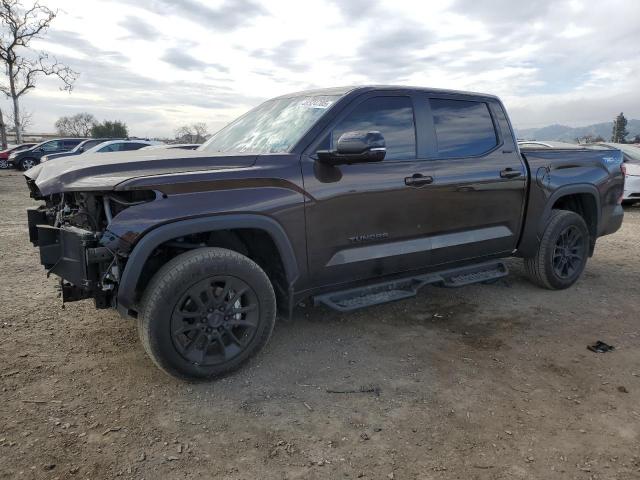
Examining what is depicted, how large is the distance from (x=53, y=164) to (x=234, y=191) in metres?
1.43

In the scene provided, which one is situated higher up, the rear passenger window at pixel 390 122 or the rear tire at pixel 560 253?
the rear passenger window at pixel 390 122

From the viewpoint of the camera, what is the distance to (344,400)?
306cm

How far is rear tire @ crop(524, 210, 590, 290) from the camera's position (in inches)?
195

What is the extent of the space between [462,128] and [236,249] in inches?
87.2

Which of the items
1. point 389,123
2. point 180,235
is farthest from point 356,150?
point 180,235

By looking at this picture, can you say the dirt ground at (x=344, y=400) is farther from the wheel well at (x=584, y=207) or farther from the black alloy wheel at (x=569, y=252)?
the wheel well at (x=584, y=207)

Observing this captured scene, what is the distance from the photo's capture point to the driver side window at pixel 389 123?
3.70m

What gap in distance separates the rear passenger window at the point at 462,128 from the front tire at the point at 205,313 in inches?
76.1

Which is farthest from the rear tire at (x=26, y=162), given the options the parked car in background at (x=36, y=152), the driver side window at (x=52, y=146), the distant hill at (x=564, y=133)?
the distant hill at (x=564, y=133)

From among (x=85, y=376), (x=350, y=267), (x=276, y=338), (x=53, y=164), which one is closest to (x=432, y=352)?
(x=350, y=267)

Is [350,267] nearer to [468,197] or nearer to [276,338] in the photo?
[276,338]

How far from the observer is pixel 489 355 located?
3.70 m

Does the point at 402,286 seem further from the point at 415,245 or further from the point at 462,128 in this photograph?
the point at 462,128

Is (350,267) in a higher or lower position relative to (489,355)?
higher
